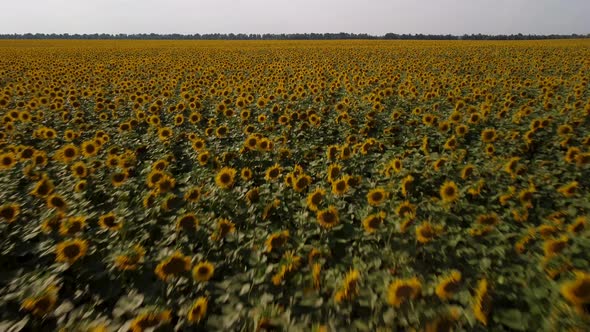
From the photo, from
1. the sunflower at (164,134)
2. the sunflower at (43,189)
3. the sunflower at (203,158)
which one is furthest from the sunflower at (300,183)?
the sunflower at (164,134)

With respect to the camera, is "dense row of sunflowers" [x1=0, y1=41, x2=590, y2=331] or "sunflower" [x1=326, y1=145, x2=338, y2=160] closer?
"dense row of sunflowers" [x1=0, y1=41, x2=590, y2=331]

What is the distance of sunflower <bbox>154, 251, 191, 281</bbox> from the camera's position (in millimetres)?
2471

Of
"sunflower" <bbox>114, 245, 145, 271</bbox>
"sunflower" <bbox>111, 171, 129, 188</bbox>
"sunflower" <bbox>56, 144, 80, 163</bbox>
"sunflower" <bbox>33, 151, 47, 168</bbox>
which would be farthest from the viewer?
"sunflower" <bbox>56, 144, 80, 163</bbox>

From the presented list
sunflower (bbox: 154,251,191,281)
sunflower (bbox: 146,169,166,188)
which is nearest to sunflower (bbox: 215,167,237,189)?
sunflower (bbox: 146,169,166,188)

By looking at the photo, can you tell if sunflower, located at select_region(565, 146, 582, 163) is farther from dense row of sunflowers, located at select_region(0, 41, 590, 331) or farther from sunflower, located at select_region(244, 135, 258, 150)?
sunflower, located at select_region(244, 135, 258, 150)

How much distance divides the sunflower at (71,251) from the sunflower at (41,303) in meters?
0.39

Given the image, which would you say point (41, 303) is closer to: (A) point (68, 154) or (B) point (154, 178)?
(B) point (154, 178)

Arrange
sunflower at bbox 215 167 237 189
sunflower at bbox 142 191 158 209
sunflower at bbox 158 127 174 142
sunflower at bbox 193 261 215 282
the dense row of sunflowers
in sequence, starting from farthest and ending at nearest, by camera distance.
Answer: sunflower at bbox 158 127 174 142
sunflower at bbox 215 167 237 189
sunflower at bbox 142 191 158 209
sunflower at bbox 193 261 215 282
the dense row of sunflowers

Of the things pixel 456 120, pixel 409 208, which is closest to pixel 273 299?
pixel 409 208

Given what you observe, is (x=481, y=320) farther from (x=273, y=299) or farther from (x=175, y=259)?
A: (x=175, y=259)

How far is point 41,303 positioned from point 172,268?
82cm

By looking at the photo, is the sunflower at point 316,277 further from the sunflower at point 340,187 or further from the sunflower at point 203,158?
the sunflower at point 203,158

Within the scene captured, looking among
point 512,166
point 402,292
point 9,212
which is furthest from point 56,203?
point 512,166

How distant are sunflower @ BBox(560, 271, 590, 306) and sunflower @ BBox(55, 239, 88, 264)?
10.9 feet
